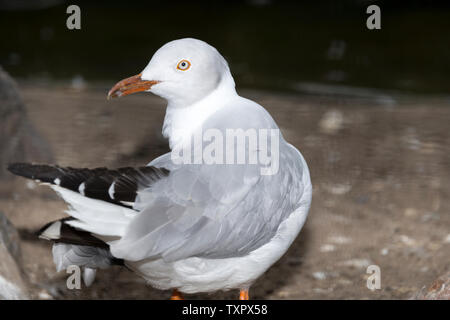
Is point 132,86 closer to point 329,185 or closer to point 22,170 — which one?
point 22,170

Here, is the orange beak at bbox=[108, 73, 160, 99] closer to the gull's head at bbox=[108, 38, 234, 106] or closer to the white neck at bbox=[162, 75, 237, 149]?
the gull's head at bbox=[108, 38, 234, 106]

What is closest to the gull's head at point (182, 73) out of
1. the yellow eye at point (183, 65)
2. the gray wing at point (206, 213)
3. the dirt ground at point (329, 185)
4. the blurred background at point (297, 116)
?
the yellow eye at point (183, 65)

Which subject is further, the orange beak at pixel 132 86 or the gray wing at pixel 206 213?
the orange beak at pixel 132 86

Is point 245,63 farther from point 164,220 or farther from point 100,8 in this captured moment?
point 164,220

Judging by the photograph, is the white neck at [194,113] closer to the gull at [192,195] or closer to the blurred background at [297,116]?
the gull at [192,195]

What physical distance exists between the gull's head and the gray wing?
21cm

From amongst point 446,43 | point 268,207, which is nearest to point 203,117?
point 268,207

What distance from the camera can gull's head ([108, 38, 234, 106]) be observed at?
208 centimetres

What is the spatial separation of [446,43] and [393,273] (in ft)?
15.1

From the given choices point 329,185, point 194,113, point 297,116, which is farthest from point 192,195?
point 297,116

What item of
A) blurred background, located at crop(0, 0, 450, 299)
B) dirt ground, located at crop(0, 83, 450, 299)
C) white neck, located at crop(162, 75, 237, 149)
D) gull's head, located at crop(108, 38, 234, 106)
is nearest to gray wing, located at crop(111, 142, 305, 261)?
white neck, located at crop(162, 75, 237, 149)

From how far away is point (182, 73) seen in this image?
82.0 inches

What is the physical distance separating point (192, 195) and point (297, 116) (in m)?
2.94

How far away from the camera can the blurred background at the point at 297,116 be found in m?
3.05
